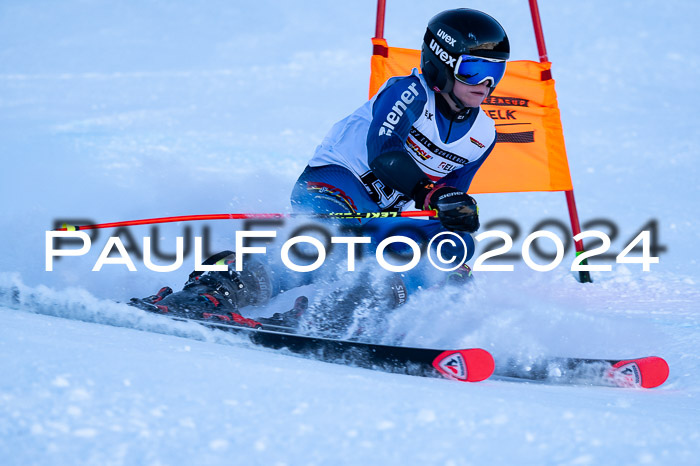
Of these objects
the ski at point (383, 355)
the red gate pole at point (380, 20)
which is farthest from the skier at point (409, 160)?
the red gate pole at point (380, 20)

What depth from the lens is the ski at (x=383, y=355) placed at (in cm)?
213

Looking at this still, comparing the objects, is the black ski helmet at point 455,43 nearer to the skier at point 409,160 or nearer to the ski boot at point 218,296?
the skier at point 409,160

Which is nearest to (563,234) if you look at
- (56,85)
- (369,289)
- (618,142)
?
(369,289)

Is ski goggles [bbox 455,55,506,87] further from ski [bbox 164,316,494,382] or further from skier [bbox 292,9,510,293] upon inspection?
ski [bbox 164,316,494,382]

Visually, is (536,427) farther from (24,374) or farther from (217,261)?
(217,261)

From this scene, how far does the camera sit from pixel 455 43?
2658 mm

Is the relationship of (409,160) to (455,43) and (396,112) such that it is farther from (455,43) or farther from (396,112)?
(455,43)

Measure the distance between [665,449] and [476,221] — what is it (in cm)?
112

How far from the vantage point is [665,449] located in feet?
4.73

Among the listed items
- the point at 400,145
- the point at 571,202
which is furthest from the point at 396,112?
the point at 571,202

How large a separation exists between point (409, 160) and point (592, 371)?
97 centimetres

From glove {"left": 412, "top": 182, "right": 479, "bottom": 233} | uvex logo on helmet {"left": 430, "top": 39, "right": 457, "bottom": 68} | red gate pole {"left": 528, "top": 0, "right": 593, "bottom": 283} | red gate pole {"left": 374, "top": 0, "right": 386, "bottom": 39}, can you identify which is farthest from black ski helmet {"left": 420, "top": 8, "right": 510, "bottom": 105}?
red gate pole {"left": 528, "top": 0, "right": 593, "bottom": 283}

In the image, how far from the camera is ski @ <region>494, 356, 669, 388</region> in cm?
241

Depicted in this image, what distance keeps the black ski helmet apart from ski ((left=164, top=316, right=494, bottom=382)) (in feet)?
3.48
